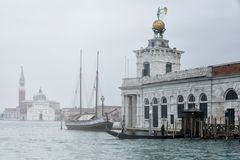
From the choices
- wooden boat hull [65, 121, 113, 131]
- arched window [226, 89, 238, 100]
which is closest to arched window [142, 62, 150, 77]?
wooden boat hull [65, 121, 113, 131]

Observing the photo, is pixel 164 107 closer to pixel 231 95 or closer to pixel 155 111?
pixel 155 111

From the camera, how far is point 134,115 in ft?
209

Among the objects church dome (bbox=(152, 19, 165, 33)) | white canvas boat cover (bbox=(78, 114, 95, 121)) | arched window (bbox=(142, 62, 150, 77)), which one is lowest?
white canvas boat cover (bbox=(78, 114, 95, 121))

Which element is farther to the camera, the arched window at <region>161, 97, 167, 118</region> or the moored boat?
the moored boat

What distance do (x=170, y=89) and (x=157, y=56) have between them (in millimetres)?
7779

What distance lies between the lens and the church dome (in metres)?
63.4

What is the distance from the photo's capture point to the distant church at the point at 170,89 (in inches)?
1885

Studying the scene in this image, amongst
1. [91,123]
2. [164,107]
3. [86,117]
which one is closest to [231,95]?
[164,107]

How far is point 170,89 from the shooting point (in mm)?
55281

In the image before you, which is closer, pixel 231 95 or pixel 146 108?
pixel 231 95

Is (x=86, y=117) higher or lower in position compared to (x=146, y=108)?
lower

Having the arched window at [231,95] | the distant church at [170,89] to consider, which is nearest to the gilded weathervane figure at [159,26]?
the distant church at [170,89]

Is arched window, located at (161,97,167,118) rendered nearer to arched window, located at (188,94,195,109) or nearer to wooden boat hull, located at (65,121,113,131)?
arched window, located at (188,94,195,109)

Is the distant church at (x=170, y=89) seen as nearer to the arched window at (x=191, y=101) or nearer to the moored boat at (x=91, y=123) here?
the arched window at (x=191, y=101)
